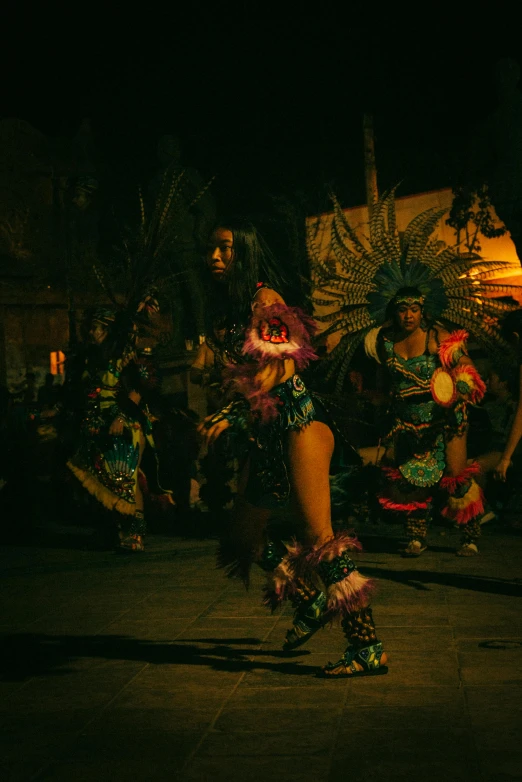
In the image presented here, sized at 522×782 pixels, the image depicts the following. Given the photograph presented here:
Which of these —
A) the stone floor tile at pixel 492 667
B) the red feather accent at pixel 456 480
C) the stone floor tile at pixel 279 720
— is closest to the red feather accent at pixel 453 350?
the red feather accent at pixel 456 480

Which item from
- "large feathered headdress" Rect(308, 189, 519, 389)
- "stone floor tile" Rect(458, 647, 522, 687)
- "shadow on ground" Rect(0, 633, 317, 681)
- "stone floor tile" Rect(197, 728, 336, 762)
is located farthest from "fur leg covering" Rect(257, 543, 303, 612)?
"large feathered headdress" Rect(308, 189, 519, 389)

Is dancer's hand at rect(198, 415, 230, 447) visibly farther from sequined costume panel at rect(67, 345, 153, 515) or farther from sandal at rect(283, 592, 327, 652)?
sequined costume panel at rect(67, 345, 153, 515)

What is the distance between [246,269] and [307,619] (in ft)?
5.67

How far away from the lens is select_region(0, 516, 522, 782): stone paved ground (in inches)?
145

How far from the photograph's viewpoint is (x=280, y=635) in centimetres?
590

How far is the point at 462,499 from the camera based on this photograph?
8.66 m

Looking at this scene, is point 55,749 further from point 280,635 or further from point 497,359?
point 497,359

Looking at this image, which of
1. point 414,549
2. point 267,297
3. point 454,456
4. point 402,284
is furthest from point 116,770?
point 402,284

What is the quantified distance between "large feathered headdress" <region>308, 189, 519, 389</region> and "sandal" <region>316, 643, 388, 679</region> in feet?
12.9

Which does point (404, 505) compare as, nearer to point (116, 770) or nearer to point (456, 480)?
point (456, 480)

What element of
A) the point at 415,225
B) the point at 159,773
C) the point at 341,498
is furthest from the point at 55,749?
the point at 415,225

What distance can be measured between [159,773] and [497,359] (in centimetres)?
583

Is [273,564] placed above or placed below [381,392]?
below

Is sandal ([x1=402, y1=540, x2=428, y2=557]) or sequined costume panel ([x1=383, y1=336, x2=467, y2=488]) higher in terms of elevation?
sequined costume panel ([x1=383, y1=336, x2=467, y2=488])
